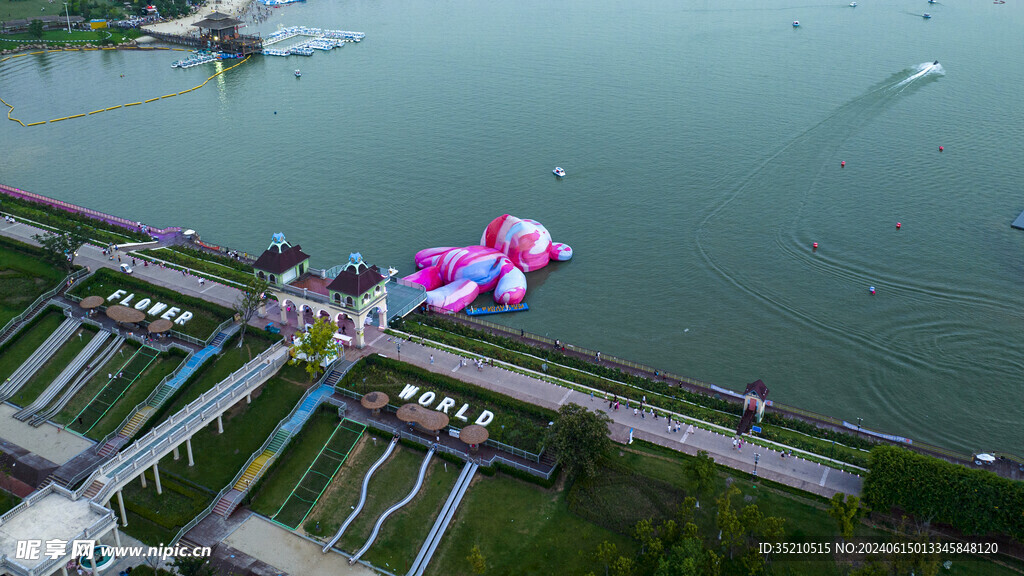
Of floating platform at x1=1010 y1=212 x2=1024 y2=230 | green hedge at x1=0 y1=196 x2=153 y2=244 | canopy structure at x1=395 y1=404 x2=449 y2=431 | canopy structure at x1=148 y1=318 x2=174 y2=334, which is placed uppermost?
floating platform at x1=1010 y1=212 x2=1024 y2=230

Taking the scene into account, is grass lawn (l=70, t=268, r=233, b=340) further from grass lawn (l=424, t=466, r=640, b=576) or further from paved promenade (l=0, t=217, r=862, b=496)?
grass lawn (l=424, t=466, r=640, b=576)

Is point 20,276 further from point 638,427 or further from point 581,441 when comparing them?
point 638,427

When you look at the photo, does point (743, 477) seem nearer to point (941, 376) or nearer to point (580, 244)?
point (941, 376)

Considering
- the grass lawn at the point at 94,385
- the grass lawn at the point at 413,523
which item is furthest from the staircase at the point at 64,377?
the grass lawn at the point at 413,523

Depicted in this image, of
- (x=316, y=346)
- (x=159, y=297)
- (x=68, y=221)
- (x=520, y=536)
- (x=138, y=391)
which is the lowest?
(x=520, y=536)

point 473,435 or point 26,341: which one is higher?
point 473,435

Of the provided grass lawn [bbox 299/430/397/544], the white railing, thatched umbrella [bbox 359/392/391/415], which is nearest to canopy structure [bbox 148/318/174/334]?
the white railing

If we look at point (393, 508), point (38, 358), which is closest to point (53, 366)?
point (38, 358)
